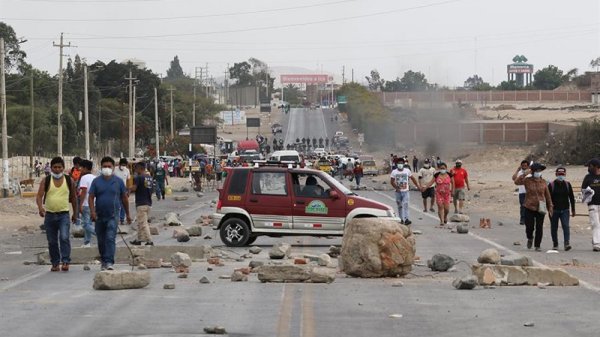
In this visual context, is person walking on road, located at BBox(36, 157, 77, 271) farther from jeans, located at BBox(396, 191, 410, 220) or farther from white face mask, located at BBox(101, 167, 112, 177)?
jeans, located at BBox(396, 191, 410, 220)

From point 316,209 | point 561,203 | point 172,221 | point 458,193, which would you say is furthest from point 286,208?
point 458,193

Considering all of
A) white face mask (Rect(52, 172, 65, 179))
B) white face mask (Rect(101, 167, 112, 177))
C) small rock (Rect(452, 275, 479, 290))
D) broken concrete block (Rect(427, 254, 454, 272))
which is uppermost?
white face mask (Rect(101, 167, 112, 177))

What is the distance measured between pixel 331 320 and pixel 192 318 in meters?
1.46

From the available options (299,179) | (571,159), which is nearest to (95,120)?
(571,159)

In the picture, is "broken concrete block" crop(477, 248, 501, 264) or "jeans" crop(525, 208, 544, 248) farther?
"jeans" crop(525, 208, 544, 248)

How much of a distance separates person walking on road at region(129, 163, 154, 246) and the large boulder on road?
25.9 feet

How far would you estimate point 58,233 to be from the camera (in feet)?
63.0

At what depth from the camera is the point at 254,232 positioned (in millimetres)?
25312

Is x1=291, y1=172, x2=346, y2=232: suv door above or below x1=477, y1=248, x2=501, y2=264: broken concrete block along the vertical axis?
above

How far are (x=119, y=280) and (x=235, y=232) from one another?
9216 millimetres

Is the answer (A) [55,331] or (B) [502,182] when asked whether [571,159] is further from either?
(A) [55,331]

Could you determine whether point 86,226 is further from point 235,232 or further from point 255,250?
point 255,250

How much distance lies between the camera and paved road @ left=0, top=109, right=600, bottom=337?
39.6 ft

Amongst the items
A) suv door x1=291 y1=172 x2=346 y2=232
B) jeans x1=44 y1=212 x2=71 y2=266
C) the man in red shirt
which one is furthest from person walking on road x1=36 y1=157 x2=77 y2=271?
the man in red shirt
